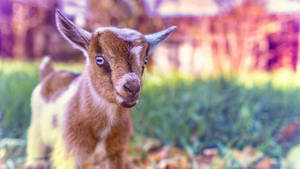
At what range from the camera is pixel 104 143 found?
0.65 meters

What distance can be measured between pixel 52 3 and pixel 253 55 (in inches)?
28.1

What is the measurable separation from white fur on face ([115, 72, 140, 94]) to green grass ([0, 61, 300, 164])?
0.33 metres

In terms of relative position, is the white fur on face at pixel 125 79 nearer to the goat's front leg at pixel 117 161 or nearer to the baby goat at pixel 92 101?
the baby goat at pixel 92 101

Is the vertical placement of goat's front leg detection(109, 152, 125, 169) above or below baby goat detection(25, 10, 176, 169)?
below

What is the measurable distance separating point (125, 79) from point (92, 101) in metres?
0.14

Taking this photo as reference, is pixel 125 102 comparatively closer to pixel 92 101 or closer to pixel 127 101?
pixel 127 101

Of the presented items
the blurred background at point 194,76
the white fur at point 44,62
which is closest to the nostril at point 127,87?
the blurred background at point 194,76

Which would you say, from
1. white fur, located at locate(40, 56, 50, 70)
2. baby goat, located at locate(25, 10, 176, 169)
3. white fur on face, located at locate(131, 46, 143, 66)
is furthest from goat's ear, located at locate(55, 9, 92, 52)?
white fur, located at locate(40, 56, 50, 70)

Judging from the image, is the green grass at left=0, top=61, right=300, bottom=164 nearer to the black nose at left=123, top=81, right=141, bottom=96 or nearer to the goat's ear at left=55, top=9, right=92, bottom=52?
the goat's ear at left=55, top=9, right=92, bottom=52

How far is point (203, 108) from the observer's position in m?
1.23

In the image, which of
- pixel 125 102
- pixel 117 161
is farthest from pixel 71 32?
pixel 117 161

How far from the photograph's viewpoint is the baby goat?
564 millimetres

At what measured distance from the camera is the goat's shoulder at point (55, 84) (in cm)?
71

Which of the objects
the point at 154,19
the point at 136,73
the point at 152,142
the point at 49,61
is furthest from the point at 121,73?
the point at 152,142
